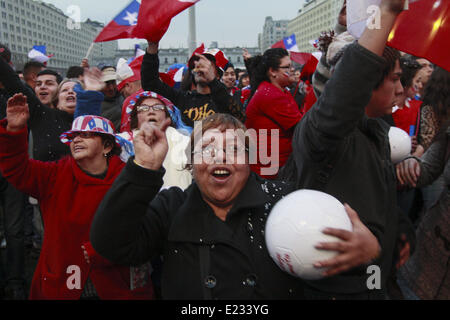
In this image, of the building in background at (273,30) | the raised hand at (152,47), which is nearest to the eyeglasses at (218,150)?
the raised hand at (152,47)

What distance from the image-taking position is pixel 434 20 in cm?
169

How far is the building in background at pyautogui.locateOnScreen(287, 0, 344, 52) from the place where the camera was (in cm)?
7594

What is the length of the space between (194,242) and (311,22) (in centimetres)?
9168

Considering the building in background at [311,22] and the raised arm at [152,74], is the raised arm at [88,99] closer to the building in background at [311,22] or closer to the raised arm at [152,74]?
the raised arm at [152,74]

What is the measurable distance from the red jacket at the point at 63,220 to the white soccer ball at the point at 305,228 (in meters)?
1.06

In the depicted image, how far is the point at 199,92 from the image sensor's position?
3828 millimetres

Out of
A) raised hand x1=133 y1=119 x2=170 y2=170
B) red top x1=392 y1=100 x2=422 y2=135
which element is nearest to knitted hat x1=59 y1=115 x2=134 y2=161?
raised hand x1=133 y1=119 x2=170 y2=170

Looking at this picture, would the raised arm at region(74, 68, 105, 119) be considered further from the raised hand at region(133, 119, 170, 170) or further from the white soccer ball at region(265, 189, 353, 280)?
the white soccer ball at region(265, 189, 353, 280)

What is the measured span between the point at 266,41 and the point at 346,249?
117 meters

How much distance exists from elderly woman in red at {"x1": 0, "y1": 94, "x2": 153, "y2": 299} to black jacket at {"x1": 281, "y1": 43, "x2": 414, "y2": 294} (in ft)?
3.68

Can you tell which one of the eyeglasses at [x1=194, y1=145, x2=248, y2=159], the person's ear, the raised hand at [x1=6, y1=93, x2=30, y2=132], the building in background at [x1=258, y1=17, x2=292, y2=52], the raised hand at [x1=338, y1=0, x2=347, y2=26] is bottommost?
the eyeglasses at [x1=194, y1=145, x2=248, y2=159]

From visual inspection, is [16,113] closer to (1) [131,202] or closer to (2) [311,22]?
(1) [131,202]
